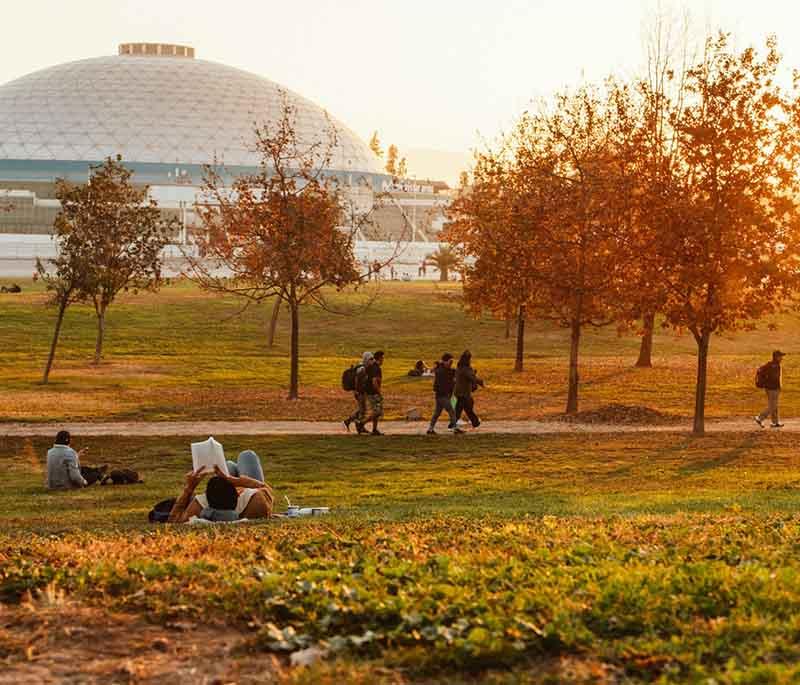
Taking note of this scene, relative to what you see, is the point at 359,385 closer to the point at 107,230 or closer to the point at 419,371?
the point at 419,371

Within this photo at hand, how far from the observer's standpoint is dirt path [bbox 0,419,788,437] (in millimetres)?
28938

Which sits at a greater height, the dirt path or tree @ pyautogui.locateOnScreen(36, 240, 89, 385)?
tree @ pyautogui.locateOnScreen(36, 240, 89, 385)

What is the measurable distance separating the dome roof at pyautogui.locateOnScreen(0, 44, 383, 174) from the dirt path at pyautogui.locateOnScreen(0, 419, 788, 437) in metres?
122

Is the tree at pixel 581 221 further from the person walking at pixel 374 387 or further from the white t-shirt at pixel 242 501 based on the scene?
the white t-shirt at pixel 242 501

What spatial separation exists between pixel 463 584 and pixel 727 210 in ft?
75.0

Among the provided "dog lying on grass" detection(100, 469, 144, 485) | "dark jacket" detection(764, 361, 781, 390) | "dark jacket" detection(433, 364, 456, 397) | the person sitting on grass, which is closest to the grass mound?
"dark jacket" detection(764, 361, 781, 390)

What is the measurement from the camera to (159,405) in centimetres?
3503

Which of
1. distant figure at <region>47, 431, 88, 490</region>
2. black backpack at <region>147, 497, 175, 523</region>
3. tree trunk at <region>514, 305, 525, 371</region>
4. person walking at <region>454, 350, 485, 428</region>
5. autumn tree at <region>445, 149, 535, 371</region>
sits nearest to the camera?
black backpack at <region>147, 497, 175, 523</region>

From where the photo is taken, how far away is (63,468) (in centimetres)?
2064

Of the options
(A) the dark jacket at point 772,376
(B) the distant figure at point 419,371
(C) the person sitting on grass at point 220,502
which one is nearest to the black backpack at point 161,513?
(C) the person sitting on grass at point 220,502

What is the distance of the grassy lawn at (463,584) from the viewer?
777 cm

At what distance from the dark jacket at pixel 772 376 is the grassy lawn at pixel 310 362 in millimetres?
4106

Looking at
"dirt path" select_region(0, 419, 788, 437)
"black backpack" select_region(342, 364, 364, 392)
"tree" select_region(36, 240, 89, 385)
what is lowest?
"dirt path" select_region(0, 419, 788, 437)

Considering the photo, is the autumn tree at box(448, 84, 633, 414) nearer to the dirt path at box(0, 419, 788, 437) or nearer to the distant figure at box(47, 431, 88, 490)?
the dirt path at box(0, 419, 788, 437)
